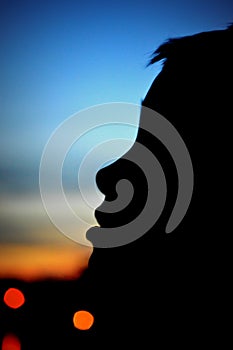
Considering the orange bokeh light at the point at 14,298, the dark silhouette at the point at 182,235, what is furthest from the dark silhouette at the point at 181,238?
the orange bokeh light at the point at 14,298

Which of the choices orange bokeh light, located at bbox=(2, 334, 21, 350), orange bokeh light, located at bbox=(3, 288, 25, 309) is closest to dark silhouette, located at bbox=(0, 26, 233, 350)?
orange bokeh light, located at bbox=(3, 288, 25, 309)

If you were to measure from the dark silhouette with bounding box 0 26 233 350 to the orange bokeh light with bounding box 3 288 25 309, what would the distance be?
2211 mm

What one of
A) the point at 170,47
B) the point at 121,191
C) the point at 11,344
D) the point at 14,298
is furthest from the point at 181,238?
the point at 11,344

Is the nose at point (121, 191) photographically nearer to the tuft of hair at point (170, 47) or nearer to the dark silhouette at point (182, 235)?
the dark silhouette at point (182, 235)

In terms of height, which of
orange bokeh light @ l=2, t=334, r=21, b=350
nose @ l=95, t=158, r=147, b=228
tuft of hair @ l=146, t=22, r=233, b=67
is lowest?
orange bokeh light @ l=2, t=334, r=21, b=350

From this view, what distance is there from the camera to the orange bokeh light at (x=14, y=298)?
333 cm

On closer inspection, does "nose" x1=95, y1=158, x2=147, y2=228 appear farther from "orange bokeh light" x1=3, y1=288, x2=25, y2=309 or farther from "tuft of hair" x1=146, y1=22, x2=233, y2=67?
"orange bokeh light" x1=3, y1=288, x2=25, y2=309

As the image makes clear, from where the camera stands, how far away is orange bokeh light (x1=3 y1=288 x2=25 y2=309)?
131 inches

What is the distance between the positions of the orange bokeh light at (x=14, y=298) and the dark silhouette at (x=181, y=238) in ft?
7.25

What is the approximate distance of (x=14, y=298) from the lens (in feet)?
11.0

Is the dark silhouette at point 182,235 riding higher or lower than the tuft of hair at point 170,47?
lower

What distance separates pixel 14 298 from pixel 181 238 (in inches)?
106

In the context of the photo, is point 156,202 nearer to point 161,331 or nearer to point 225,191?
point 225,191

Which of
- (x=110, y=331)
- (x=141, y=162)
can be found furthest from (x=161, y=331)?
(x=141, y=162)
